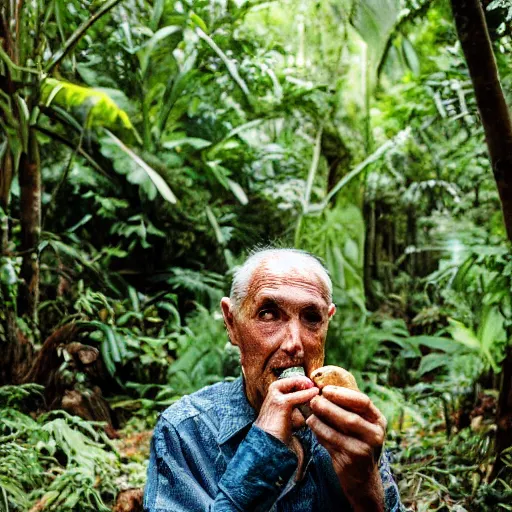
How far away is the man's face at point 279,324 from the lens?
1.38 metres

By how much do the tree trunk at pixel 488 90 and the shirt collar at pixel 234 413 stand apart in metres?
1.31

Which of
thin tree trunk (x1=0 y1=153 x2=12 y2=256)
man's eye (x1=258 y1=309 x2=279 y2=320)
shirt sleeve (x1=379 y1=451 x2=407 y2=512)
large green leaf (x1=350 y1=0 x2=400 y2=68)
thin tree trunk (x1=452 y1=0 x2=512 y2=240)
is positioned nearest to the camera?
shirt sleeve (x1=379 y1=451 x2=407 y2=512)

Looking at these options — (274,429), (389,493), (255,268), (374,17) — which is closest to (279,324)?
(255,268)

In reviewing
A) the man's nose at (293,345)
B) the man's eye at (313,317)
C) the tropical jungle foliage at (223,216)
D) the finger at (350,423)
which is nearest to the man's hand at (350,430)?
the finger at (350,423)

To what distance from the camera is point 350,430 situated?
1.10 meters

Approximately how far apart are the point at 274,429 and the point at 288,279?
1.47 ft

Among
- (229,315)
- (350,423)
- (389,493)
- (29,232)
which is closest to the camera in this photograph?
(350,423)

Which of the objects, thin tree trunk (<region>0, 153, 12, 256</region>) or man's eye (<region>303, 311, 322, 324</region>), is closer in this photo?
man's eye (<region>303, 311, 322, 324</region>)

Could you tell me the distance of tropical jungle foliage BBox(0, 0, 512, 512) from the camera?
282cm

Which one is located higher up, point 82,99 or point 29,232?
point 82,99

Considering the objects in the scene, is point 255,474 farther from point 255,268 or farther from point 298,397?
point 255,268

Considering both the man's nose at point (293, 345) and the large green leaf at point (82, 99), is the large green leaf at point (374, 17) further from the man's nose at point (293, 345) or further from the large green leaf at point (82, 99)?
the large green leaf at point (82, 99)

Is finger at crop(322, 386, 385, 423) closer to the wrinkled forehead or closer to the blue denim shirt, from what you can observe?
the blue denim shirt

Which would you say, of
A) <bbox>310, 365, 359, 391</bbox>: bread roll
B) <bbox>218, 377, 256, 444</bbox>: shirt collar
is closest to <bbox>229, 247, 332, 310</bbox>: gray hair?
<bbox>218, 377, 256, 444</bbox>: shirt collar
